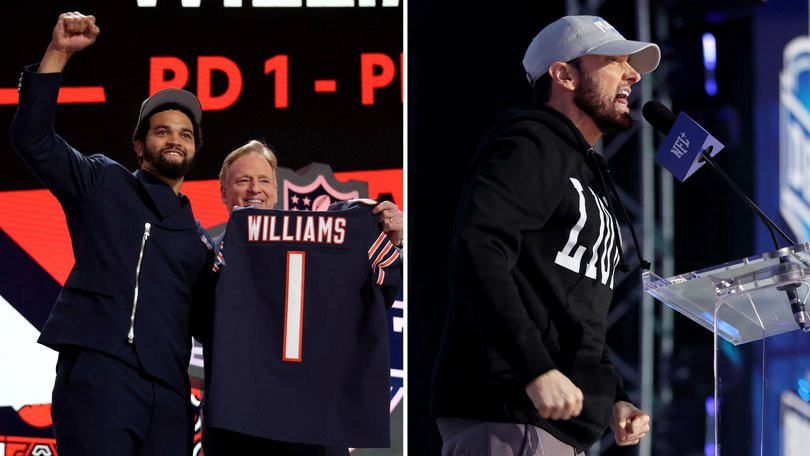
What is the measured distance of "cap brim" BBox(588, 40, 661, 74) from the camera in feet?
7.13

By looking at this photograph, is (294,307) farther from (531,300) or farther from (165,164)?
(531,300)

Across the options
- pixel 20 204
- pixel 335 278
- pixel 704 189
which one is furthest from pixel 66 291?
pixel 704 189

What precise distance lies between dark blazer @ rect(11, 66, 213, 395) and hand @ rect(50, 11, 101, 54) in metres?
0.08

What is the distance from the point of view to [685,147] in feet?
7.45

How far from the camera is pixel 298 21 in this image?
4.55 metres

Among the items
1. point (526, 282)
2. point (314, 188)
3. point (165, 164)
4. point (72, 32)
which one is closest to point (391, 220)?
point (165, 164)

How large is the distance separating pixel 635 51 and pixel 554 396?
2.73ft

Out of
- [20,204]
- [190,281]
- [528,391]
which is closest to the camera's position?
[528,391]

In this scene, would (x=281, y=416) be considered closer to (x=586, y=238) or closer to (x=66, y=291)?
(x=66, y=291)

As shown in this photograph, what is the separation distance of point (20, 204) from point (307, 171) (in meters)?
1.18

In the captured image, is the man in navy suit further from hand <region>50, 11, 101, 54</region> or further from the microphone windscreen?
the microphone windscreen

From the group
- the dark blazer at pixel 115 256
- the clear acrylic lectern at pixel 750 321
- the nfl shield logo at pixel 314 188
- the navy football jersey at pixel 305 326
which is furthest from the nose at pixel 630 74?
the nfl shield logo at pixel 314 188

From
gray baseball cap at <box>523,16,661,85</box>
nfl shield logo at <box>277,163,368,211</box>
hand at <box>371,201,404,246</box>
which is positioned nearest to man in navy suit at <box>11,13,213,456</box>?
hand at <box>371,201,404,246</box>

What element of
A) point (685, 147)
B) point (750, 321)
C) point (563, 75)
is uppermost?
point (563, 75)
